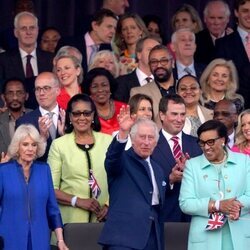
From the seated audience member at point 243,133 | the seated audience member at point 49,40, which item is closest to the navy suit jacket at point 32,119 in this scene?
the seated audience member at point 243,133

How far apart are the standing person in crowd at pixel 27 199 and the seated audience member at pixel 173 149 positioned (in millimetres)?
1163

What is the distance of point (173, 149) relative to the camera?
1390 centimetres

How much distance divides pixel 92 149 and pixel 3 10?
17.7 ft

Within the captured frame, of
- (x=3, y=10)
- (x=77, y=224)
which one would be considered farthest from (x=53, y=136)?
(x=3, y=10)

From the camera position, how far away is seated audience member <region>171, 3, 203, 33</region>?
17438 mm

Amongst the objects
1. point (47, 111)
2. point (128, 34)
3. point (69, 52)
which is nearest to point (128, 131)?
point (47, 111)

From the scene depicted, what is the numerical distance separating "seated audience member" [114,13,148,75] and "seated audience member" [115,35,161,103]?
1.57ft

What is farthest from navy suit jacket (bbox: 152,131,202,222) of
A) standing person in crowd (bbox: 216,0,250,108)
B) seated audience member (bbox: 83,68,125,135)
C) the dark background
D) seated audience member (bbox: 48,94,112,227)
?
the dark background

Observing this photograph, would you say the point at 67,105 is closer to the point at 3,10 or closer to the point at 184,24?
the point at 184,24

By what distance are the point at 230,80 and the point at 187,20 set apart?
2.19m

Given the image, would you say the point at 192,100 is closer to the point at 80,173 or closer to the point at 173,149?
the point at 173,149

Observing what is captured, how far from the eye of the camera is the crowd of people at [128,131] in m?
12.7

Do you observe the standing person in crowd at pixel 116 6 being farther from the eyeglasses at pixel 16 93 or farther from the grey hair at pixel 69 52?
the eyeglasses at pixel 16 93

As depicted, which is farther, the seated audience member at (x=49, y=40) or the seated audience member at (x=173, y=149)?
the seated audience member at (x=49, y=40)
